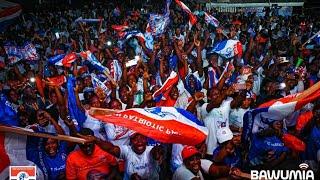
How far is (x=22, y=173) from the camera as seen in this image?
525 cm

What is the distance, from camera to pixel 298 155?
5930mm

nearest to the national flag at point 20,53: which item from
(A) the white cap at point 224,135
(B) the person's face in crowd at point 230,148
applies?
(A) the white cap at point 224,135

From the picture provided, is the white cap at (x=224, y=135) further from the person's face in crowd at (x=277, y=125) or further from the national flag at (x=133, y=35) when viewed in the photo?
the national flag at (x=133, y=35)

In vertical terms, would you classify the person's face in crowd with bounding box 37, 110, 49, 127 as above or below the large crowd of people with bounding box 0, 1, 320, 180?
above

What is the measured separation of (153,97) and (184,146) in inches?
60.3

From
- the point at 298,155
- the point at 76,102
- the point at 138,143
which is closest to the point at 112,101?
the point at 76,102

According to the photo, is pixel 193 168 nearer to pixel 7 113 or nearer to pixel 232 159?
pixel 232 159

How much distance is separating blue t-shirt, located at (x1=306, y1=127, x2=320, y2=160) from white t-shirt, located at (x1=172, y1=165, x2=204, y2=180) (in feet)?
5.21

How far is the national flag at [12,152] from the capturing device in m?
5.34

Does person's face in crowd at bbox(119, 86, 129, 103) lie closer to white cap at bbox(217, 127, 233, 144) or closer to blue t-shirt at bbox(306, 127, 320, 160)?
white cap at bbox(217, 127, 233, 144)

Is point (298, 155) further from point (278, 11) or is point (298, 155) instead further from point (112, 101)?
point (278, 11)

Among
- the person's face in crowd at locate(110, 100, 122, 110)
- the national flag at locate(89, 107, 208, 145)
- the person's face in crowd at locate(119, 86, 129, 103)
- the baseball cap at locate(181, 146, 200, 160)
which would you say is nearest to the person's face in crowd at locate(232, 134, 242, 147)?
the national flag at locate(89, 107, 208, 145)

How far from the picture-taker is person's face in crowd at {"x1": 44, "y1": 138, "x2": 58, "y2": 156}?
5.38 m

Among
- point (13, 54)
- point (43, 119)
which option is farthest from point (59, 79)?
point (43, 119)
